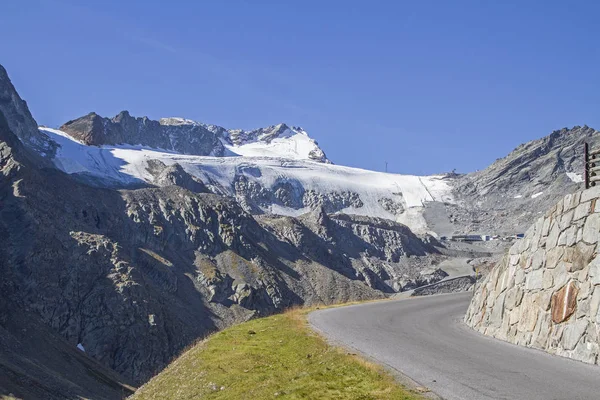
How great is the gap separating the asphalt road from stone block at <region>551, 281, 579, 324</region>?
1.35 m

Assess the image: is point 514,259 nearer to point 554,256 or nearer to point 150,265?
point 554,256

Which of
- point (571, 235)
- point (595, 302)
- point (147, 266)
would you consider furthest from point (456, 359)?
point (147, 266)

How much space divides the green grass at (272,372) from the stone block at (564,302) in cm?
707

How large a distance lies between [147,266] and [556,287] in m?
99.5

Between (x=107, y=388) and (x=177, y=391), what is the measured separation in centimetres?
5310

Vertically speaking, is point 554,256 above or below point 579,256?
below

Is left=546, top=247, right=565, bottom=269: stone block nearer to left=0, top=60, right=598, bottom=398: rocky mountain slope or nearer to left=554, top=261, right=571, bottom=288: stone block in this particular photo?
left=554, top=261, right=571, bottom=288: stone block

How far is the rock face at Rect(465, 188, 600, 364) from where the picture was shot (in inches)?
698

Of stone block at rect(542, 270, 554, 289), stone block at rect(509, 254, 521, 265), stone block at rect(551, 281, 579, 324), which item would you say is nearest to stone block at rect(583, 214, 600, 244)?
stone block at rect(551, 281, 579, 324)

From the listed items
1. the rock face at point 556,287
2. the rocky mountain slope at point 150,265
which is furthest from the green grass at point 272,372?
the rocky mountain slope at point 150,265

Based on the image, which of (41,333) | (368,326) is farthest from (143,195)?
(368,326)

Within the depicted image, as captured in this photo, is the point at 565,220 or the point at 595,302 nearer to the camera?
the point at 595,302

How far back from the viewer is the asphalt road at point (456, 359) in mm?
13164

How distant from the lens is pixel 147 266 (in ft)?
366
